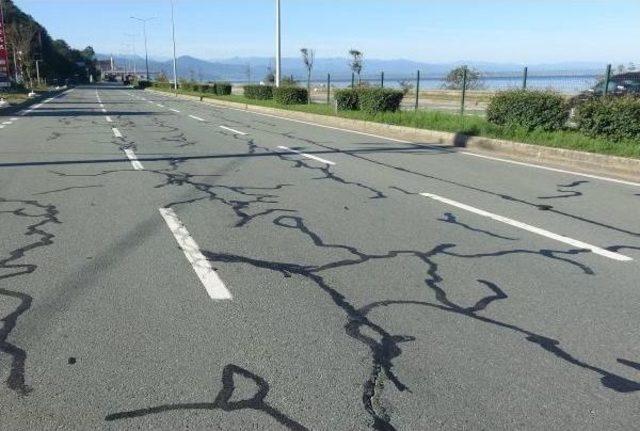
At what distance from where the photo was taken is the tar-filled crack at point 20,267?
131 inches

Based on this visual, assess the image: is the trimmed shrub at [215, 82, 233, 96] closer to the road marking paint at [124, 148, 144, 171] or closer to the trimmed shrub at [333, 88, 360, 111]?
the trimmed shrub at [333, 88, 360, 111]

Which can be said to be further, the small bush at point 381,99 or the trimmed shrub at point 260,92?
the trimmed shrub at point 260,92

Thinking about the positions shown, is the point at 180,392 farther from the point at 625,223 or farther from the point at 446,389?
the point at 625,223

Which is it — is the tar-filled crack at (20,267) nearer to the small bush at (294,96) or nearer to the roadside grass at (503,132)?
the roadside grass at (503,132)

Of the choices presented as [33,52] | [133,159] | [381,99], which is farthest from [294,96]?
[33,52]

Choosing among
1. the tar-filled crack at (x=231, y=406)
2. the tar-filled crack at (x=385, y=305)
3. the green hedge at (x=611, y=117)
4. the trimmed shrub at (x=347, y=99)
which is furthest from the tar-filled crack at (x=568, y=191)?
the trimmed shrub at (x=347, y=99)

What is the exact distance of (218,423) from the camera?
2.87 metres

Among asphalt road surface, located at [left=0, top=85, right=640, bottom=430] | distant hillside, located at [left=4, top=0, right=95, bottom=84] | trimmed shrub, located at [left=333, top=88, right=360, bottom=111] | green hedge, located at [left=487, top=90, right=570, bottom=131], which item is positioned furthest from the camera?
distant hillside, located at [left=4, top=0, right=95, bottom=84]

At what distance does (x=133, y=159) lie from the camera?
11805mm

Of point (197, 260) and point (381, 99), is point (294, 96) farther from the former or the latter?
point (197, 260)

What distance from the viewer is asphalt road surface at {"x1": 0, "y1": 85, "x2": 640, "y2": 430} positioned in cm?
304

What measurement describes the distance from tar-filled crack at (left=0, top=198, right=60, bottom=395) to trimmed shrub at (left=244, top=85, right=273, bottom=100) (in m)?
28.0

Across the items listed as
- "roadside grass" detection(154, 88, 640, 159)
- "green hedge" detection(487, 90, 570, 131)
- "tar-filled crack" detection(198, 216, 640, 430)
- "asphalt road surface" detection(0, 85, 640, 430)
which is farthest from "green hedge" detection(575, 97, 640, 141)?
"tar-filled crack" detection(198, 216, 640, 430)

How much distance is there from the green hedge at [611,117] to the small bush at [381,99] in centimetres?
832
